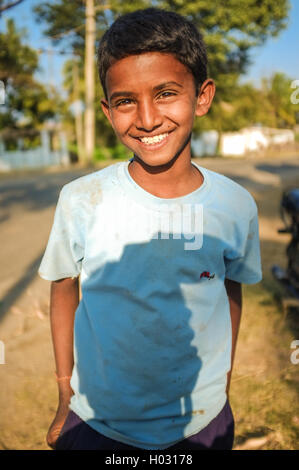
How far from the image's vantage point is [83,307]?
4.50 ft

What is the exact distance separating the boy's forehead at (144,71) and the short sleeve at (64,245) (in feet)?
1.31

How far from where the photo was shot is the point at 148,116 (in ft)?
4.25

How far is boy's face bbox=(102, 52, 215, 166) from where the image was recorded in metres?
1.27

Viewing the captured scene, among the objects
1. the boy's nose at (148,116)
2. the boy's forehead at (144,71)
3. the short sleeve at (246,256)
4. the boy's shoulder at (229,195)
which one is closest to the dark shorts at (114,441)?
the short sleeve at (246,256)

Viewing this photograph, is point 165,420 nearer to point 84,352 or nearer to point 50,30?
point 84,352

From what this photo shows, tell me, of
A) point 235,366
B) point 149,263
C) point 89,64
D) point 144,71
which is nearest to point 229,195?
point 149,263

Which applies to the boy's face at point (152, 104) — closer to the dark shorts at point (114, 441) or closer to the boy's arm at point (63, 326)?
the boy's arm at point (63, 326)

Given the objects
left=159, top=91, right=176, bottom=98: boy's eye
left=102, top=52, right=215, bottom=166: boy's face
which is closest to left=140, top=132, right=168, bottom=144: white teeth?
left=102, top=52, right=215, bottom=166: boy's face

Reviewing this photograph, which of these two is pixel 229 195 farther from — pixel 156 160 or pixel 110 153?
pixel 110 153

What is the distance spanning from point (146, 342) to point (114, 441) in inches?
13.2

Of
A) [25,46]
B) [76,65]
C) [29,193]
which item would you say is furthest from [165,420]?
[76,65]

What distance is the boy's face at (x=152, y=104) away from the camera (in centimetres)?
127

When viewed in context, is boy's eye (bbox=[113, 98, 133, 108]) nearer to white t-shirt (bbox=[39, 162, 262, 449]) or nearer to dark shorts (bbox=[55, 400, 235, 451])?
white t-shirt (bbox=[39, 162, 262, 449])

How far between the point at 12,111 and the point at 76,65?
28.7 ft
